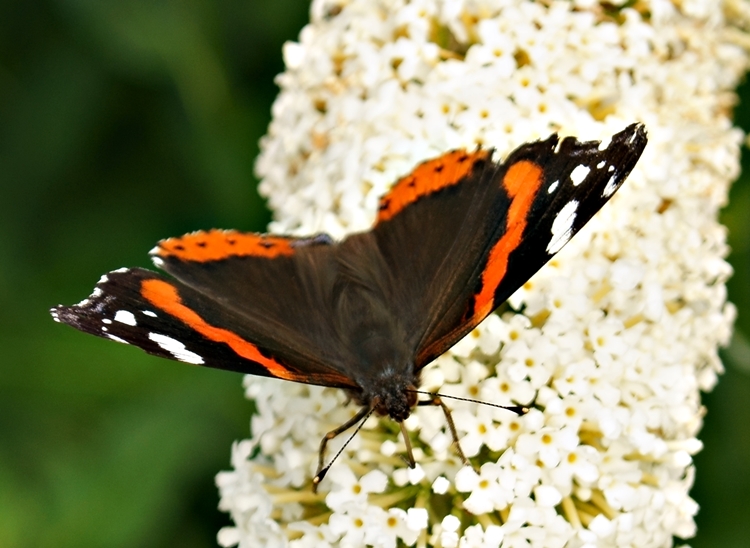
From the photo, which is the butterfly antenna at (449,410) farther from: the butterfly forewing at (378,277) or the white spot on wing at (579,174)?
the white spot on wing at (579,174)

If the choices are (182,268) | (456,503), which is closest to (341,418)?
(456,503)

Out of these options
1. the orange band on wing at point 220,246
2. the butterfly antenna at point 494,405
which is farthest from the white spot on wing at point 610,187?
the orange band on wing at point 220,246

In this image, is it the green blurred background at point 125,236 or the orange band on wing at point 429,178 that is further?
the green blurred background at point 125,236

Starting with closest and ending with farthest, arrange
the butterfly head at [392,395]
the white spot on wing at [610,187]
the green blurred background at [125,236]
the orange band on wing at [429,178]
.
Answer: the white spot on wing at [610,187], the butterfly head at [392,395], the orange band on wing at [429,178], the green blurred background at [125,236]

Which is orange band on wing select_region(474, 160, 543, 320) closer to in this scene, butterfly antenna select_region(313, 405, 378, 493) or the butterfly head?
the butterfly head

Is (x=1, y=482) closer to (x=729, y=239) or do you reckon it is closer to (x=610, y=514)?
(x=610, y=514)

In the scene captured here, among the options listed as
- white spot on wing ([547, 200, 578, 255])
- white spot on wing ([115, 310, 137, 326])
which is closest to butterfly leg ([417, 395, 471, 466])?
white spot on wing ([547, 200, 578, 255])

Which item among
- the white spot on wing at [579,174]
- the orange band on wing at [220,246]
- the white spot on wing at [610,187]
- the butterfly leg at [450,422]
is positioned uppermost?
the orange band on wing at [220,246]
